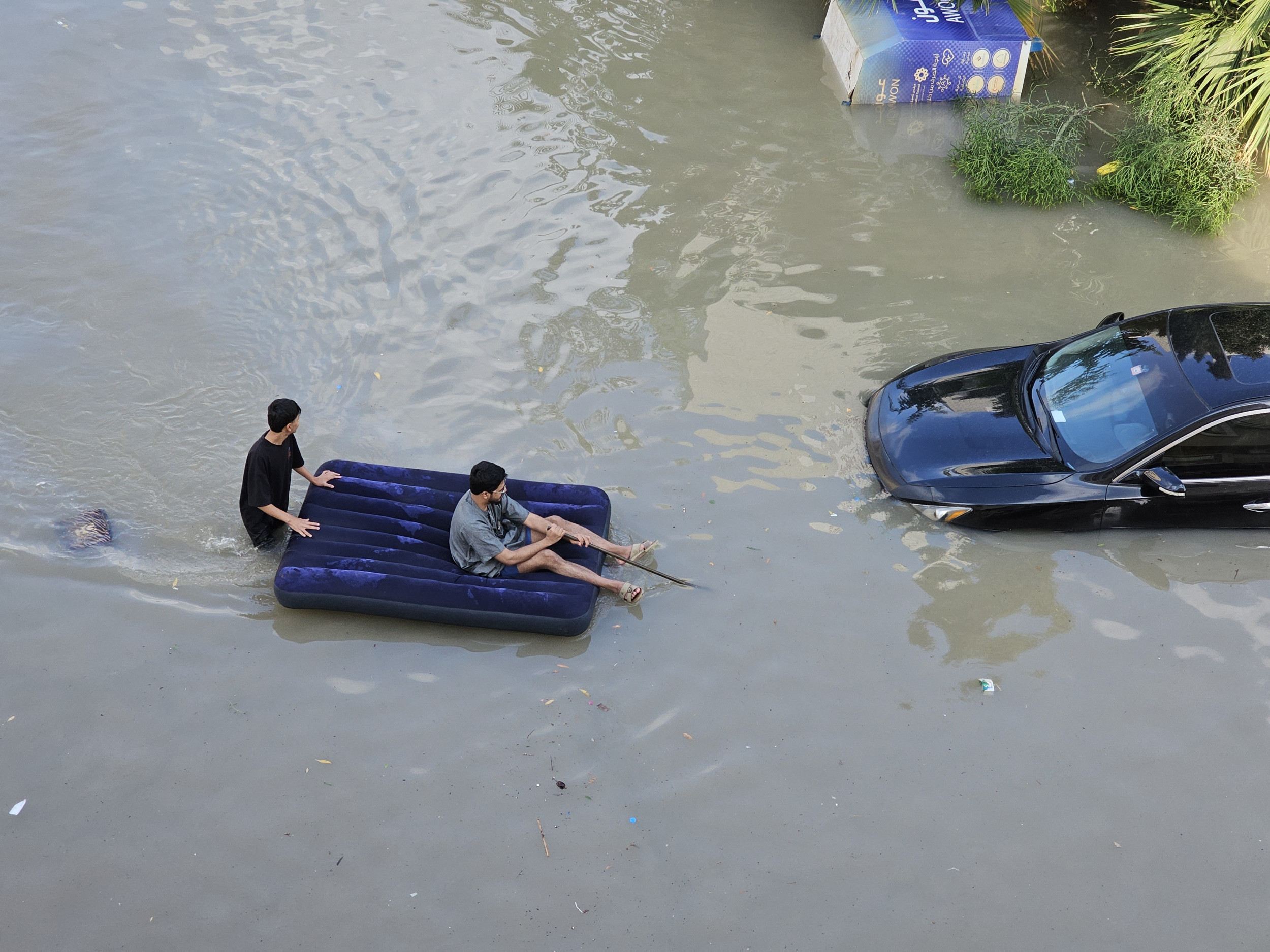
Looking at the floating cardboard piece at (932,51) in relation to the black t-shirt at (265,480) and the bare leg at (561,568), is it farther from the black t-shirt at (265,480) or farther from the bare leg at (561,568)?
the black t-shirt at (265,480)

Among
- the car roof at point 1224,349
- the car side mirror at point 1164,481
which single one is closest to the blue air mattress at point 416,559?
the car side mirror at point 1164,481

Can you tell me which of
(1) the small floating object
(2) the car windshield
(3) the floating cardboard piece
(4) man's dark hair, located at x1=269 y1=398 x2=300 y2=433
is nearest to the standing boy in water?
(4) man's dark hair, located at x1=269 y1=398 x2=300 y2=433

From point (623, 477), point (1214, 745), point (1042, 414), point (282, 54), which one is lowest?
point (1214, 745)

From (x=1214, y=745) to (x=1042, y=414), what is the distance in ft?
8.29

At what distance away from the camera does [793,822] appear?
209 inches

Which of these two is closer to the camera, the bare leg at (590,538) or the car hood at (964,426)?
the bare leg at (590,538)

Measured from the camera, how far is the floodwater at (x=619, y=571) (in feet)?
16.6

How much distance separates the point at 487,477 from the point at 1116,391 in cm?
460

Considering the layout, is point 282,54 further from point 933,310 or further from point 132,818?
point 132,818

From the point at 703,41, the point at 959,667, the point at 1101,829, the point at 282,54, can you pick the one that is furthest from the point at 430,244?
the point at 1101,829

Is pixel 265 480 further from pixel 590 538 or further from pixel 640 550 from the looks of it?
pixel 640 550

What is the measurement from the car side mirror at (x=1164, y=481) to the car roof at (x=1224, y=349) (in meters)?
0.56

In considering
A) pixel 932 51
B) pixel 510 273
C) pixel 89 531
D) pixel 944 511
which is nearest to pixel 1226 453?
pixel 944 511

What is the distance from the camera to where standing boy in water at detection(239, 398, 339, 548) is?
20.4ft
